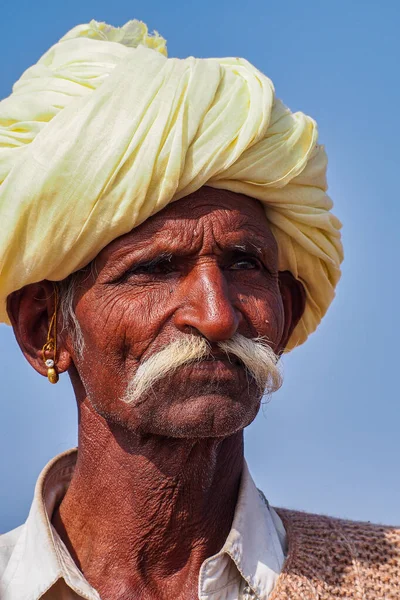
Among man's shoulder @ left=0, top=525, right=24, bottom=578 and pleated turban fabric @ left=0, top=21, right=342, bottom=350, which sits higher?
pleated turban fabric @ left=0, top=21, right=342, bottom=350

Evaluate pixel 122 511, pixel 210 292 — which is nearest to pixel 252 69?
pixel 210 292

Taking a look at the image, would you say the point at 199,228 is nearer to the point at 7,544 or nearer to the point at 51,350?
the point at 51,350

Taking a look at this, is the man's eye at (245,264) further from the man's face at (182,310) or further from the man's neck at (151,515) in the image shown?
the man's neck at (151,515)

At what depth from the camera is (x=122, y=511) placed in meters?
3.37

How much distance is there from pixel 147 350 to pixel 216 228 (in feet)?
1.49

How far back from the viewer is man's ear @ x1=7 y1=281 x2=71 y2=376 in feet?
11.3

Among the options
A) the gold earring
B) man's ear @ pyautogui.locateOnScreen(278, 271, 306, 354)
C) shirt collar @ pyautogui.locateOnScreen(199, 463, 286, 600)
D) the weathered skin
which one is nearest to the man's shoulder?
the weathered skin

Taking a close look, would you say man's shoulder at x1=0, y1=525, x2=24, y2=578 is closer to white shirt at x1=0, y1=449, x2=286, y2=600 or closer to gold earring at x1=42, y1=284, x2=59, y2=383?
white shirt at x1=0, y1=449, x2=286, y2=600

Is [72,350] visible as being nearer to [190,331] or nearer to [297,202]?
[190,331]

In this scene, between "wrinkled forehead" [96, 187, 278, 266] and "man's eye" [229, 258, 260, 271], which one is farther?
"man's eye" [229, 258, 260, 271]

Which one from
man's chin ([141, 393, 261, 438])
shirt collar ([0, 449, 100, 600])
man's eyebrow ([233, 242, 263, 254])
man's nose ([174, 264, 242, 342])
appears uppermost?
man's eyebrow ([233, 242, 263, 254])

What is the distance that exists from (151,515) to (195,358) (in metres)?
0.63

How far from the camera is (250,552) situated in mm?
3289

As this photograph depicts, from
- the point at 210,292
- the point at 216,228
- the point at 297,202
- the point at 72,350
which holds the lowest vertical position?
the point at 72,350
